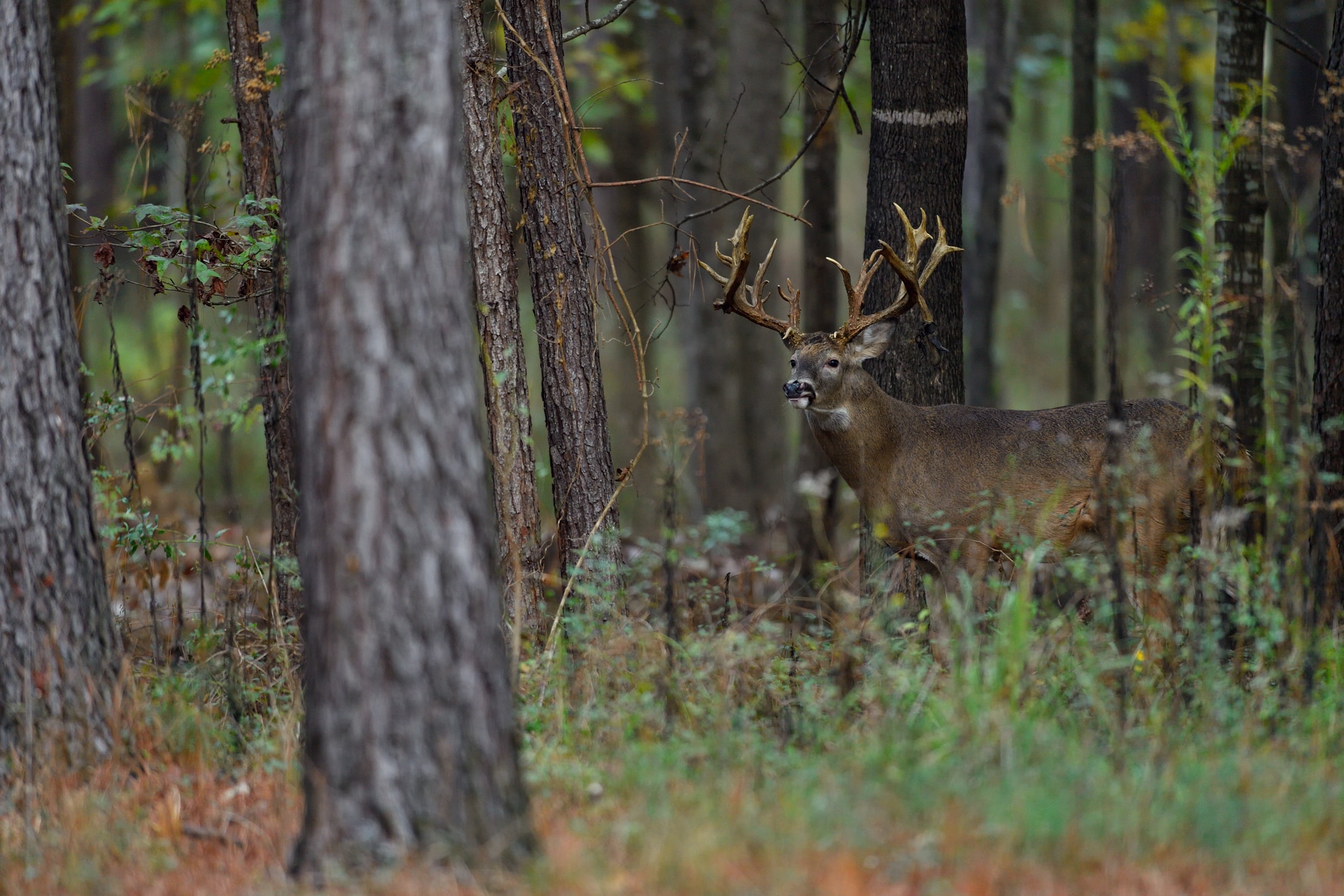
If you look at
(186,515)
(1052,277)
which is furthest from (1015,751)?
(1052,277)

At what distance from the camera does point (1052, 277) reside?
2866 cm

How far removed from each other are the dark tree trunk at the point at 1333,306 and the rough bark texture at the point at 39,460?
549 cm

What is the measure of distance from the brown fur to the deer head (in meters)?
0.01

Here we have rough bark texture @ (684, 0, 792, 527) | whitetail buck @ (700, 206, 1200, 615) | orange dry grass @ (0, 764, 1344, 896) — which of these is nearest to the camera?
orange dry grass @ (0, 764, 1344, 896)

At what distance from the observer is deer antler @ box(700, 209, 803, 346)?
7.29 m

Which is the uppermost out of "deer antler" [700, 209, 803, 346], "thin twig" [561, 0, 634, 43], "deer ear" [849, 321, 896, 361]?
"thin twig" [561, 0, 634, 43]

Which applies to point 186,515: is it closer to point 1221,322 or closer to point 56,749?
point 56,749

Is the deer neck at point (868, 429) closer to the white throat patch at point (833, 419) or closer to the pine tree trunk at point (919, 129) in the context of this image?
the white throat patch at point (833, 419)

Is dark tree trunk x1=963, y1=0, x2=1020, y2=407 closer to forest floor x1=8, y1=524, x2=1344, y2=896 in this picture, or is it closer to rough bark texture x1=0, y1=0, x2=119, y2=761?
Result: forest floor x1=8, y1=524, x2=1344, y2=896

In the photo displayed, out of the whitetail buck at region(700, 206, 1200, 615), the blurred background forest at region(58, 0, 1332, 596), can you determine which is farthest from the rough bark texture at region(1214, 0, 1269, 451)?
the whitetail buck at region(700, 206, 1200, 615)

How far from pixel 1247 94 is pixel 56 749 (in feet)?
22.5

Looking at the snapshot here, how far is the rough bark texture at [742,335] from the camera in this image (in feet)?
39.4

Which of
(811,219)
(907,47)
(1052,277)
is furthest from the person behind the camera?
(1052,277)

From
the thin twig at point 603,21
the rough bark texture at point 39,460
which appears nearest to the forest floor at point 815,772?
the rough bark texture at point 39,460
